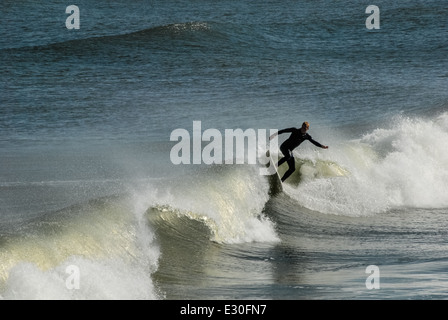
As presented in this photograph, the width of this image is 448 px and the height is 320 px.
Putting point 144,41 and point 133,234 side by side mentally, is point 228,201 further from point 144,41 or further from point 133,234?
point 144,41

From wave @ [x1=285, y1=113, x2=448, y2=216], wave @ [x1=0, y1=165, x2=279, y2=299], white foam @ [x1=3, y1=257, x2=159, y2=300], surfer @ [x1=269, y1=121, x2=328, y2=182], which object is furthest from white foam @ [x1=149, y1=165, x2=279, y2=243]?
white foam @ [x1=3, y1=257, x2=159, y2=300]

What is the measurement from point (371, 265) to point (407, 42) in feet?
124

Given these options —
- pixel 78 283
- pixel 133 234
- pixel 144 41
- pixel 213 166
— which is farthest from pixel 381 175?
pixel 144 41

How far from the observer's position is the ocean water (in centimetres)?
1093

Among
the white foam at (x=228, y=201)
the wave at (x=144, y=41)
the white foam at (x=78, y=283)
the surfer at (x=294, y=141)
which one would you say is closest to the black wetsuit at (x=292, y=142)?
the surfer at (x=294, y=141)

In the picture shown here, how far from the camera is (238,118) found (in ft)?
90.7

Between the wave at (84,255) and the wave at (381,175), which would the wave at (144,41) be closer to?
the wave at (381,175)

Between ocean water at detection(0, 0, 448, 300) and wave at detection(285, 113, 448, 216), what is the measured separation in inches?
2.4

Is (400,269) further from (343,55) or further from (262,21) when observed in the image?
(262,21)

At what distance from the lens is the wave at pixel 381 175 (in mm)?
17750

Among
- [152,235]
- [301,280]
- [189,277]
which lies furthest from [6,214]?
[301,280]

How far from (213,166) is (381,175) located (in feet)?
16.1

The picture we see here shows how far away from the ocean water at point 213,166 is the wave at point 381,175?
2.4 inches

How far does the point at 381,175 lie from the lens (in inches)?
790
